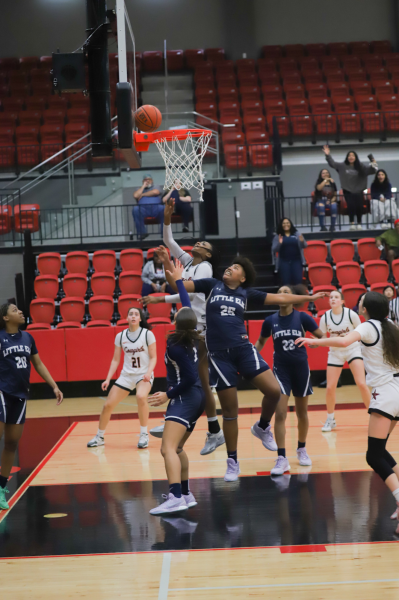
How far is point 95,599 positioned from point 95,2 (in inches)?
224

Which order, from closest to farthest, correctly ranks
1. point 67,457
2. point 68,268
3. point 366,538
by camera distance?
point 366,538 < point 67,457 < point 68,268

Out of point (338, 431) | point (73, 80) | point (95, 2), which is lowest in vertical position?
point (338, 431)

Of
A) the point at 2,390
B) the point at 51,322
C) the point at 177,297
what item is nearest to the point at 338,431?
the point at 177,297

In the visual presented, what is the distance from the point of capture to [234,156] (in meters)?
17.7

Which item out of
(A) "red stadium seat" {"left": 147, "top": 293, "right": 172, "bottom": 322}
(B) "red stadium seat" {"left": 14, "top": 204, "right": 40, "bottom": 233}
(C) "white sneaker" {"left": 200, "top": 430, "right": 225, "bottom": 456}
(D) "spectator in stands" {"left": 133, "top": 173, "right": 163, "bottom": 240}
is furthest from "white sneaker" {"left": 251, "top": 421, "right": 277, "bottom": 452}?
(B) "red stadium seat" {"left": 14, "top": 204, "right": 40, "bottom": 233}

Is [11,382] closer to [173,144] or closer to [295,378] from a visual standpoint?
[295,378]

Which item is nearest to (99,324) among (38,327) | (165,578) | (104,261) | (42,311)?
(38,327)

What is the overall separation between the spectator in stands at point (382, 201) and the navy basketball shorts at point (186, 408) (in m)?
10.7

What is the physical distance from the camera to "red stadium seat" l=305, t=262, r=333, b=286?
13969mm

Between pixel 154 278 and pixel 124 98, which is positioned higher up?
pixel 124 98

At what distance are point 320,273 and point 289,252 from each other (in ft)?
3.21

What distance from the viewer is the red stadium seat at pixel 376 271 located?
1392cm

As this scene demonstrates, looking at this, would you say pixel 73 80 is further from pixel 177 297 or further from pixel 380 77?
pixel 380 77

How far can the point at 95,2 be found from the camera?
23.5 feet
